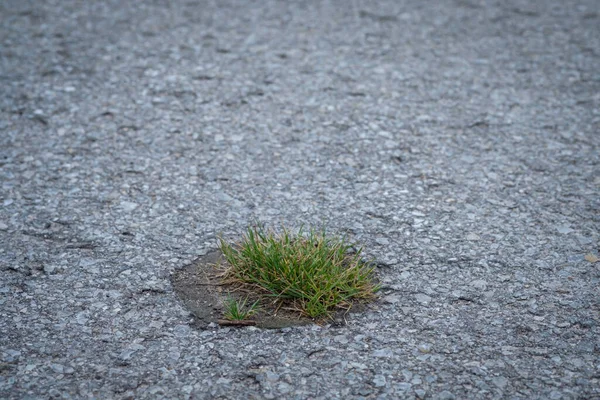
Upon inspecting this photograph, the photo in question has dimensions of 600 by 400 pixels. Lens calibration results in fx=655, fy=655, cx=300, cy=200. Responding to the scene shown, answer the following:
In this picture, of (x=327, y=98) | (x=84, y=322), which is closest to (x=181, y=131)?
(x=327, y=98)

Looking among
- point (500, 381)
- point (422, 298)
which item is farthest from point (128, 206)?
point (500, 381)

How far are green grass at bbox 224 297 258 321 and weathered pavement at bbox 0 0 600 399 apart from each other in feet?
0.29

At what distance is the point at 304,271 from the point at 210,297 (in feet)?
1.51

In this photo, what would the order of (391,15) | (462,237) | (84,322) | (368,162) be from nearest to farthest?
(84,322), (462,237), (368,162), (391,15)

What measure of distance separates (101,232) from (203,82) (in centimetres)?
198

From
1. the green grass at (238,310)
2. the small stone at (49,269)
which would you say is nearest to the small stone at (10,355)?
the small stone at (49,269)

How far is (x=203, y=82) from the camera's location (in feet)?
16.9

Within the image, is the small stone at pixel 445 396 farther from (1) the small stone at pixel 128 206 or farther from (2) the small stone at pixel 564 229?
(1) the small stone at pixel 128 206

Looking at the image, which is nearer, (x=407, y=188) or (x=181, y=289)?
(x=181, y=289)

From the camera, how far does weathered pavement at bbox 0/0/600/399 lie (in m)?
2.67

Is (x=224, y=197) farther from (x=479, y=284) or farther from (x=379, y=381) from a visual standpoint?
(x=379, y=381)

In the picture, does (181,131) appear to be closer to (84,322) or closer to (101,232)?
(101,232)

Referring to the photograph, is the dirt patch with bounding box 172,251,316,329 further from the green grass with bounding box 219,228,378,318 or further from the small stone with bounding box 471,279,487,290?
the small stone with bounding box 471,279,487,290

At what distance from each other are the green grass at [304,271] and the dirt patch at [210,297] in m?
0.06
